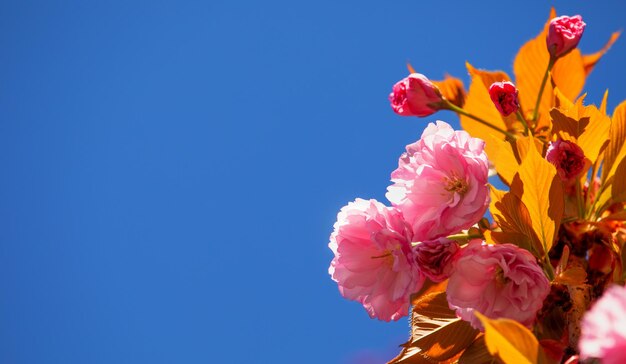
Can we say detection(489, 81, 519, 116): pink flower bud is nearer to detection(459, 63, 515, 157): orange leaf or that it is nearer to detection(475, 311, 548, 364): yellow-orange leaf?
detection(459, 63, 515, 157): orange leaf

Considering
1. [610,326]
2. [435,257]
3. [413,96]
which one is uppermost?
[413,96]

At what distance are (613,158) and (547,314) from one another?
0.43 ft

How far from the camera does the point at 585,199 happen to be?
21.5 inches

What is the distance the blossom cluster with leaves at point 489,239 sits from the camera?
0.44m

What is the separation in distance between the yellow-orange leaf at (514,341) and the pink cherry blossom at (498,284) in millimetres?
95

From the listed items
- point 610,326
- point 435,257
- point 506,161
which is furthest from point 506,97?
point 610,326

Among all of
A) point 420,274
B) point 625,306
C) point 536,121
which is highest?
point 536,121

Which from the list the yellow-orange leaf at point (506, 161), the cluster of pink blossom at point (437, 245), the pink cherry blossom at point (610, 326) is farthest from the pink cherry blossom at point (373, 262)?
the pink cherry blossom at point (610, 326)

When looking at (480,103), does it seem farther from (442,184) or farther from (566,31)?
(442,184)

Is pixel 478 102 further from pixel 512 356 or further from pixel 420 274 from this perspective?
pixel 512 356

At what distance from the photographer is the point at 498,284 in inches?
17.2

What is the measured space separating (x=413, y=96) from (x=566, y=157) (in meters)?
0.13

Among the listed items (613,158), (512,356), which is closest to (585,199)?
(613,158)

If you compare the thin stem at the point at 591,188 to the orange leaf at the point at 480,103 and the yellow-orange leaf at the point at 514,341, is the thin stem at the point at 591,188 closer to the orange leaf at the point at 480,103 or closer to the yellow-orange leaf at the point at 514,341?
the orange leaf at the point at 480,103
